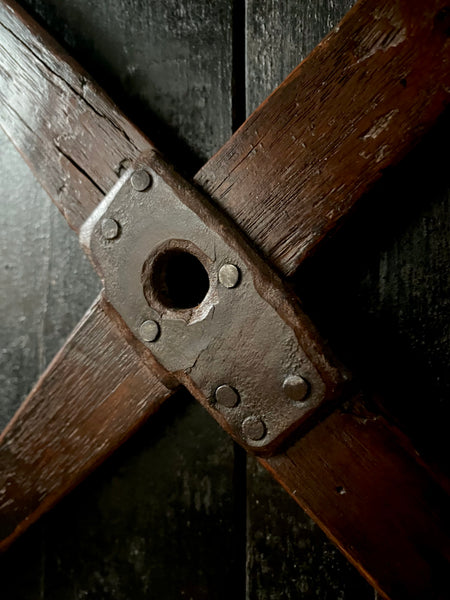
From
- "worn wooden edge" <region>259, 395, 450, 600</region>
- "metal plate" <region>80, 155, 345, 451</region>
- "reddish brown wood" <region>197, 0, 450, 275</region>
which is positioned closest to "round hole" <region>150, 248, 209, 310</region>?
"metal plate" <region>80, 155, 345, 451</region>

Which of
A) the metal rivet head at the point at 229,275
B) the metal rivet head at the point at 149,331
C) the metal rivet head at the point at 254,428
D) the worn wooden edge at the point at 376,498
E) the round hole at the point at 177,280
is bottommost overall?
the worn wooden edge at the point at 376,498

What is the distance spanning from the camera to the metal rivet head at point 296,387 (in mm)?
471

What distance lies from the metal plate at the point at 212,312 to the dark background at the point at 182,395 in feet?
0.28

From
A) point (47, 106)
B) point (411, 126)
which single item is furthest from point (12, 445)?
point (411, 126)

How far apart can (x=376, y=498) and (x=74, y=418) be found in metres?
A: 0.42

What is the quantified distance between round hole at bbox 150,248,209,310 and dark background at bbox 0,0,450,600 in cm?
15

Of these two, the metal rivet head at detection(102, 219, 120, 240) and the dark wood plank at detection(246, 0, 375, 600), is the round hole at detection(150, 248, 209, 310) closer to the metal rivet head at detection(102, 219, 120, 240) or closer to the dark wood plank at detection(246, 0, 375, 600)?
the metal rivet head at detection(102, 219, 120, 240)

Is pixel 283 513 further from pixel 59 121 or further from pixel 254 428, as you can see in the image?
pixel 59 121

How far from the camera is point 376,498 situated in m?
0.48

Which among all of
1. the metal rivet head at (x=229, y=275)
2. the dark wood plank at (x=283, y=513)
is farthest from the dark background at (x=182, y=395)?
the metal rivet head at (x=229, y=275)

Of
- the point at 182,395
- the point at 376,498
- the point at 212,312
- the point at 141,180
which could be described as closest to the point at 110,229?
the point at 141,180

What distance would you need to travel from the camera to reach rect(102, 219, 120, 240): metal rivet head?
1.86 ft

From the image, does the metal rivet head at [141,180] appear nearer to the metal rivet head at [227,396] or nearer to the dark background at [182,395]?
the dark background at [182,395]

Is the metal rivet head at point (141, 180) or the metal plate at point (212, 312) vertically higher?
the metal rivet head at point (141, 180)
